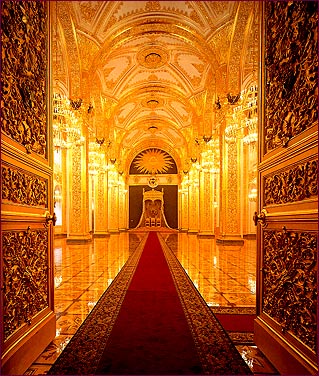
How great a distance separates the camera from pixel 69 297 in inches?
142

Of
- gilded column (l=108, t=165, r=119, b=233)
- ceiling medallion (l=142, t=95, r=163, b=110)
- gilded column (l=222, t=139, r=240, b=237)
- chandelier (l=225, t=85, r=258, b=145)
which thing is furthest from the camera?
gilded column (l=108, t=165, r=119, b=233)

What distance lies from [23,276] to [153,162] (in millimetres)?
23867

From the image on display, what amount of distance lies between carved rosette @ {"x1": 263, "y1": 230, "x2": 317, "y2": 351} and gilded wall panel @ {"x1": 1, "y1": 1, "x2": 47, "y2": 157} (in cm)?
195

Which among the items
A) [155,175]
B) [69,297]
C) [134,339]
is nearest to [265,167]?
[134,339]

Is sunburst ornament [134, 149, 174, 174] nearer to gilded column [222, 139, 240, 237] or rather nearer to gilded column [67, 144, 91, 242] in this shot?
gilded column [67, 144, 91, 242]

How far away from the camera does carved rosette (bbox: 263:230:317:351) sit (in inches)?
63.3

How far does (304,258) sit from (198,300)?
198 centimetres

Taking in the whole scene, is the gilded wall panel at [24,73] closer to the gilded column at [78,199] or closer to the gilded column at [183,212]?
the gilded column at [78,199]

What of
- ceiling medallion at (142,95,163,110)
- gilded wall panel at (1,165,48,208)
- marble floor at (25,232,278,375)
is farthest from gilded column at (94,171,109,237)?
gilded wall panel at (1,165,48,208)

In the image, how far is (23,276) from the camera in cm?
200

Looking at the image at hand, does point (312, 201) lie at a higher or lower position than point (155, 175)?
lower

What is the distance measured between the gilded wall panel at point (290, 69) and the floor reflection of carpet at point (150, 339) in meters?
1.61

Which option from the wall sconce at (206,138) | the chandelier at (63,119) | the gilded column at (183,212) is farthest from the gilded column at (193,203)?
the chandelier at (63,119)

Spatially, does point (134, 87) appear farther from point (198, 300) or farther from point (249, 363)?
point (249, 363)
